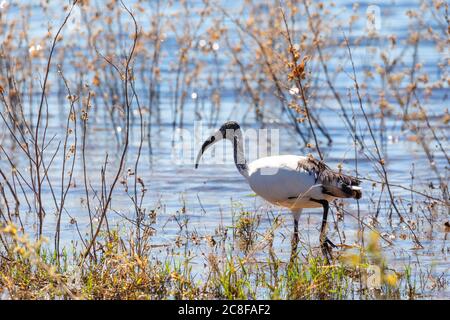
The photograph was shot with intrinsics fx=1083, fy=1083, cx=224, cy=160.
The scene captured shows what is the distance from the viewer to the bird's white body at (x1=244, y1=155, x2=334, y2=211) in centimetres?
782

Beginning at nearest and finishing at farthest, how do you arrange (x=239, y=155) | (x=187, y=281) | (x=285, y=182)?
1. (x=187, y=281)
2. (x=285, y=182)
3. (x=239, y=155)

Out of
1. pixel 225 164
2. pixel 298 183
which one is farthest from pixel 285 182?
pixel 225 164

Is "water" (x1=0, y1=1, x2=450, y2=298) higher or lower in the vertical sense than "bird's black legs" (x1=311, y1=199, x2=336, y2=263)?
higher

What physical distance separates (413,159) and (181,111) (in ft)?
10.5

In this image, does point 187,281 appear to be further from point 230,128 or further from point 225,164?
point 225,164

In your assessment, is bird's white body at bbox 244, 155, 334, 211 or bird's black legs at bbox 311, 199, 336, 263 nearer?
bird's black legs at bbox 311, 199, 336, 263

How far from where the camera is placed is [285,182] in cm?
781

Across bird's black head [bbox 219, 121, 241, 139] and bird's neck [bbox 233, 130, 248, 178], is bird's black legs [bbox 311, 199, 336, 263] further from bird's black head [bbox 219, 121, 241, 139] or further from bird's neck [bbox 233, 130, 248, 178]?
bird's black head [bbox 219, 121, 241, 139]

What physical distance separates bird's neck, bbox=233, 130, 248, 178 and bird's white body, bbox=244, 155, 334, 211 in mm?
303

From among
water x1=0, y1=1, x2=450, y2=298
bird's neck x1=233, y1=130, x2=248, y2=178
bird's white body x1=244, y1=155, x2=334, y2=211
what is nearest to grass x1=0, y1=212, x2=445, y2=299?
water x1=0, y1=1, x2=450, y2=298

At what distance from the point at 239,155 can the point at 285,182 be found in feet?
2.43

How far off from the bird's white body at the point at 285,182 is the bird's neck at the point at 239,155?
11.9 inches

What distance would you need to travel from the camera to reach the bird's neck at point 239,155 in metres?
8.30

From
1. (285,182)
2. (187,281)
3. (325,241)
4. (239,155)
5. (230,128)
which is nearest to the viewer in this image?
(187,281)
